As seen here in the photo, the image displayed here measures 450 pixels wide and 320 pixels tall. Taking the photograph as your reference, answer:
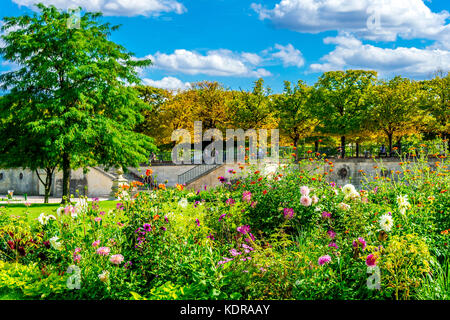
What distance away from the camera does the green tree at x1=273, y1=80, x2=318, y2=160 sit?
3531 centimetres

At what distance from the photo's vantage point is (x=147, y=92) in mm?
39594

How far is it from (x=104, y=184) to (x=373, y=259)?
80.7ft

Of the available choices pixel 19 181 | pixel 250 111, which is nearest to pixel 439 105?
pixel 250 111

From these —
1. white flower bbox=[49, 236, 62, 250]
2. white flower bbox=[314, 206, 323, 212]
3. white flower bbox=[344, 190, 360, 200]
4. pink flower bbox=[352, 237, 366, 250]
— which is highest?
white flower bbox=[344, 190, 360, 200]

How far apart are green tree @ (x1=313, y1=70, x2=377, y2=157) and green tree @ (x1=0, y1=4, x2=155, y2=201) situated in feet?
63.5

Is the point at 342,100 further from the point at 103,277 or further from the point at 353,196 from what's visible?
the point at 103,277

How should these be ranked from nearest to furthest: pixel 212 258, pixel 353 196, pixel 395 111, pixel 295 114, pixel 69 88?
pixel 212 258, pixel 353 196, pixel 69 88, pixel 395 111, pixel 295 114

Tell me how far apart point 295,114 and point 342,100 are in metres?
3.96

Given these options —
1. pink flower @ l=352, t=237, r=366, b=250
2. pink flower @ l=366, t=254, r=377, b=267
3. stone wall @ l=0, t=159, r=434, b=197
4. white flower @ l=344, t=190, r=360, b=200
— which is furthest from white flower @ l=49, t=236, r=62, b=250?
stone wall @ l=0, t=159, r=434, b=197

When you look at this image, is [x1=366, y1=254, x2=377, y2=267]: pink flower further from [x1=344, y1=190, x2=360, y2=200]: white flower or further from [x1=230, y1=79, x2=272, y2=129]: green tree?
[x1=230, y1=79, x2=272, y2=129]: green tree

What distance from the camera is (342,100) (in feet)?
113

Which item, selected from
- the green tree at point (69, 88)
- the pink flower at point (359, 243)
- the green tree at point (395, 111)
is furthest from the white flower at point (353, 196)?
the green tree at point (395, 111)
